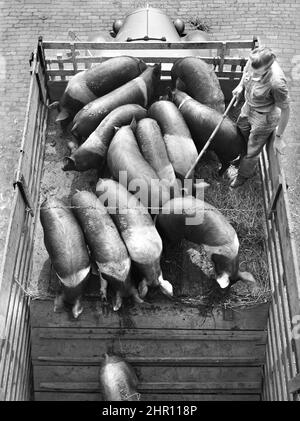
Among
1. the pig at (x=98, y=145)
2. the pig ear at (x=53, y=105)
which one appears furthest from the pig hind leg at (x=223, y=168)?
the pig ear at (x=53, y=105)

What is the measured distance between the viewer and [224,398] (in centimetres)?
686

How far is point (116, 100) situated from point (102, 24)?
421 centimetres

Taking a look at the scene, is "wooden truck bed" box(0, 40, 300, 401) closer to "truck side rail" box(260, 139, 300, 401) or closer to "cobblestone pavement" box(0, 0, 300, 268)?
"truck side rail" box(260, 139, 300, 401)

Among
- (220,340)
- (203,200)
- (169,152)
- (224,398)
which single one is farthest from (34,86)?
(224,398)

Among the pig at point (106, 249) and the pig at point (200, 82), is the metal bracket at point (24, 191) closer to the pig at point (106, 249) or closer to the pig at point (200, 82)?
the pig at point (106, 249)

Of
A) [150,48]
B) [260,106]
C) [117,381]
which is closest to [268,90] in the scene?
[260,106]

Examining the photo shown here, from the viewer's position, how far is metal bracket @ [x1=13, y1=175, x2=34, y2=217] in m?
6.68

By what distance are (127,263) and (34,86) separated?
2.93 meters

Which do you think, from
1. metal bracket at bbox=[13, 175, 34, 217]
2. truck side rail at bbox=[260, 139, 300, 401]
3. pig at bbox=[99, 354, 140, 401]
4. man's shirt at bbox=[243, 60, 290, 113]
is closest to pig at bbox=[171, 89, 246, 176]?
truck side rail at bbox=[260, 139, 300, 401]

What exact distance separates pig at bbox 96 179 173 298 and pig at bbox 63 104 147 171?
31.3 inches

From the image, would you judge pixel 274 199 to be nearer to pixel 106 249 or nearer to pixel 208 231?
pixel 208 231

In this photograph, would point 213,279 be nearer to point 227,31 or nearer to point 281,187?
point 281,187

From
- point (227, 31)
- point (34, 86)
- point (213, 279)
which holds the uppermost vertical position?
Result: point (227, 31)

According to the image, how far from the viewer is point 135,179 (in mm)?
6988
